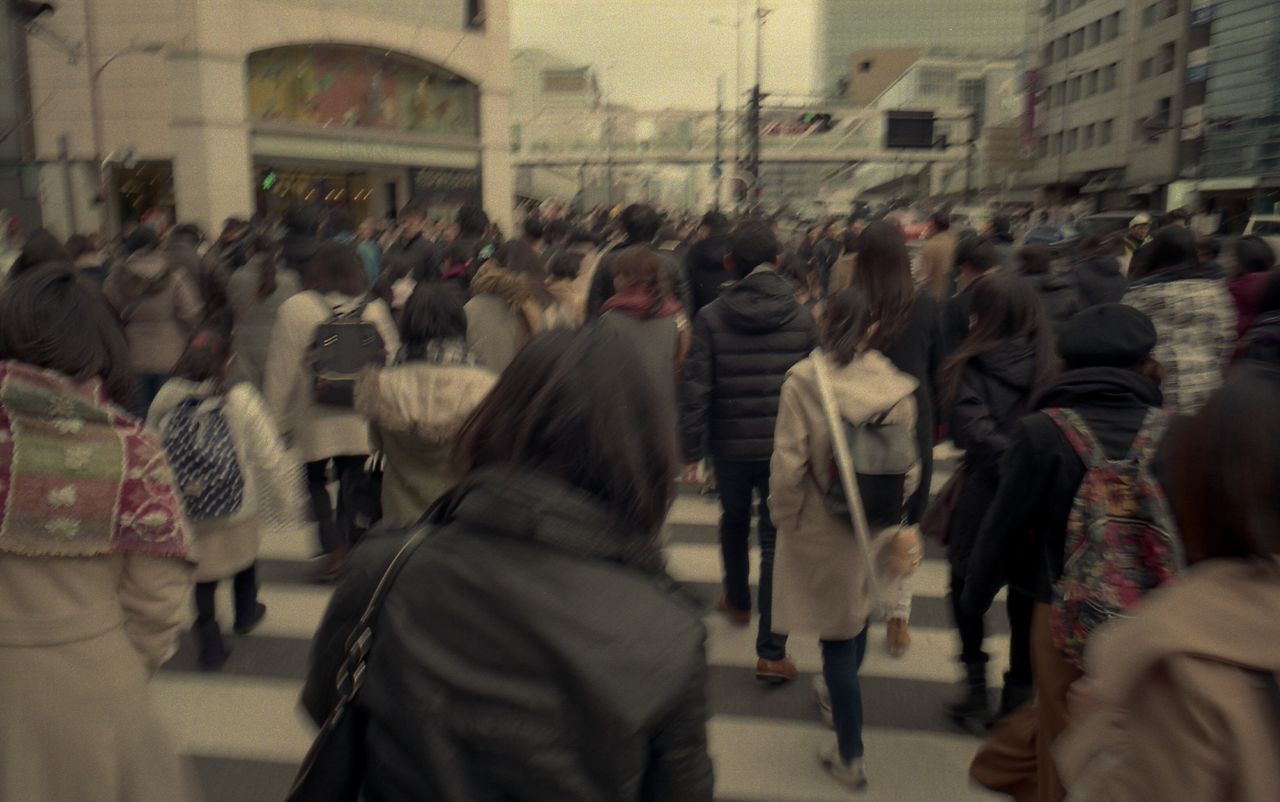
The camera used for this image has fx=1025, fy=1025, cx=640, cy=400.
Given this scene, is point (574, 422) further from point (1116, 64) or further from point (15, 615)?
point (1116, 64)

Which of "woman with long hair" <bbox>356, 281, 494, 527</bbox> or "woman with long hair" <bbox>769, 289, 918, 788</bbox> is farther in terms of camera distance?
"woman with long hair" <bbox>356, 281, 494, 527</bbox>

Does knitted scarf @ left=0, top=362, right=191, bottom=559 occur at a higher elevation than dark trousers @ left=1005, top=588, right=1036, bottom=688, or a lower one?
higher

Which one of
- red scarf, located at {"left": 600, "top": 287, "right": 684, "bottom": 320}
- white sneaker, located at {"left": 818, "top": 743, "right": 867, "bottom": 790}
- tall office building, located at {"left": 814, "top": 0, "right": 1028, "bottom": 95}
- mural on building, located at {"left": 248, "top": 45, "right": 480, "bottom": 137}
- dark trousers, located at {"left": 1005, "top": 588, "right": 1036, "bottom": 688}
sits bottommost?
white sneaker, located at {"left": 818, "top": 743, "right": 867, "bottom": 790}

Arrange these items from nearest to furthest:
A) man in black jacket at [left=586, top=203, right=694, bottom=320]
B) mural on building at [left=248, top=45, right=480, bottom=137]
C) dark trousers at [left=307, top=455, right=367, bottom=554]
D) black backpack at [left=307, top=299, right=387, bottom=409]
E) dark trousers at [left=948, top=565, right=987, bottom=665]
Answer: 1. dark trousers at [left=948, top=565, right=987, bottom=665]
2. black backpack at [left=307, top=299, right=387, bottom=409]
3. dark trousers at [left=307, top=455, right=367, bottom=554]
4. man in black jacket at [left=586, top=203, right=694, bottom=320]
5. mural on building at [left=248, top=45, right=480, bottom=137]

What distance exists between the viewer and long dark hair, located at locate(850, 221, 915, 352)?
445cm

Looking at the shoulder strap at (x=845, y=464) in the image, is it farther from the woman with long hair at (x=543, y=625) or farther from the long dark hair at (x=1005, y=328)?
the woman with long hair at (x=543, y=625)

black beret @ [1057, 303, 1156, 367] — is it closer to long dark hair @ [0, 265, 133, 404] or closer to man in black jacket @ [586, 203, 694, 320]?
long dark hair @ [0, 265, 133, 404]

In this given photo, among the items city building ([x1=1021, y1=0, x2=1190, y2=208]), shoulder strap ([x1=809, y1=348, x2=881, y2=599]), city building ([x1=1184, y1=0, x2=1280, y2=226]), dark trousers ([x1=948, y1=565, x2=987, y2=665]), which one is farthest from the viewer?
city building ([x1=1021, y1=0, x2=1190, y2=208])

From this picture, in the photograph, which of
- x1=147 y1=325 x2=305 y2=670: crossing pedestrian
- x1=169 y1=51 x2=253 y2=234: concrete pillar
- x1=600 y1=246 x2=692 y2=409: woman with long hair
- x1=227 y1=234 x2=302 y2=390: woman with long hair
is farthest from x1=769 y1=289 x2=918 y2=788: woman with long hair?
x1=169 y1=51 x2=253 y2=234: concrete pillar

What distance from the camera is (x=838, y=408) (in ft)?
12.0

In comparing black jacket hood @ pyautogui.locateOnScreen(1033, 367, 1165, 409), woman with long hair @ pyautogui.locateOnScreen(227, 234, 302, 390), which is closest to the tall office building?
woman with long hair @ pyautogui.locateOnScreen(227, 234, 302, 390)

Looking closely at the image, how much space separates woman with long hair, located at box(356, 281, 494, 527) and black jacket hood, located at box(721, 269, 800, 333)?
113cm

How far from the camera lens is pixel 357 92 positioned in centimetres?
3259

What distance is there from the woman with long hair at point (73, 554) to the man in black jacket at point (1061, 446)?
7.61ft
